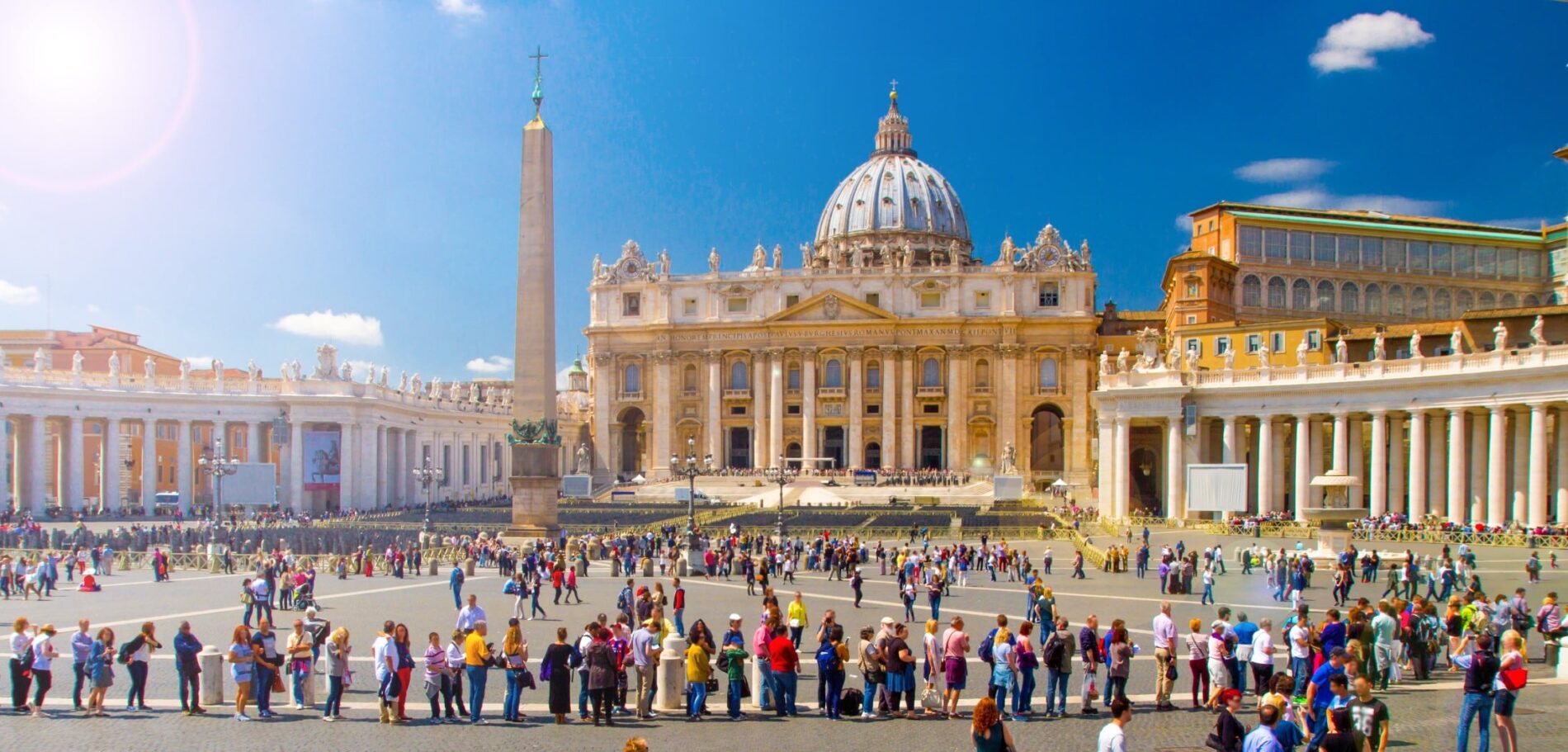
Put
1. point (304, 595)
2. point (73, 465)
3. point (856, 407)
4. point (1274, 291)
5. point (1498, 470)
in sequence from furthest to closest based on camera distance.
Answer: point (856, 407) < point (1274, 291) < point (73, 465) < point (1498, 470) < point (304, 595)

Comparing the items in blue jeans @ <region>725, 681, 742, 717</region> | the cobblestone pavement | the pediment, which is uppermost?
the pediment

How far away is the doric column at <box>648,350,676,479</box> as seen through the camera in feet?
288

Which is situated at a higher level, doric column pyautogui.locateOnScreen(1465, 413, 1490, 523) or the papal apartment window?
the papal apartment window

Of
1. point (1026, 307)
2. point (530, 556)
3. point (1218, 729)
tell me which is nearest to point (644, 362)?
point (1026, 307)

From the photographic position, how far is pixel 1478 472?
135 feet

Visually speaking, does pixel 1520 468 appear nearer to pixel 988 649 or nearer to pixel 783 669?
pixel 988 649

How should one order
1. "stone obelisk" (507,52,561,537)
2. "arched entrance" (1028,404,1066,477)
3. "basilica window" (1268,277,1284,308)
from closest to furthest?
1. "stone obelisk" (507,52,561,537)
2. "basilica window" (1268,277,1284,308)
3. "arched entrance" (1028,404,1066,477)

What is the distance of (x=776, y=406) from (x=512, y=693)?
7243 centimetres

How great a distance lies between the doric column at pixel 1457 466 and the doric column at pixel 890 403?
152 ft

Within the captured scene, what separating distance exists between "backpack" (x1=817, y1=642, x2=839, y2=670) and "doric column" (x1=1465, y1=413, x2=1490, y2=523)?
3412cm

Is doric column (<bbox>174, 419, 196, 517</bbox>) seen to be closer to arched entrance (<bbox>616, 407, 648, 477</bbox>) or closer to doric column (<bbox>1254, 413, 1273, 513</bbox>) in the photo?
arched entrance (<bbox>616, 407, 648, 477</bbox>)

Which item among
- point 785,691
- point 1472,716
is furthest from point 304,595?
point 1472,716

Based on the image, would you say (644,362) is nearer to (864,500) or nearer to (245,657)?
(864,500)

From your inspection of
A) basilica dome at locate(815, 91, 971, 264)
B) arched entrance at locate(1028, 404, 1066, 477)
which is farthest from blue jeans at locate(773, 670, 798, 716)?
basilica dome at locate(815, 91, 971, 264)
